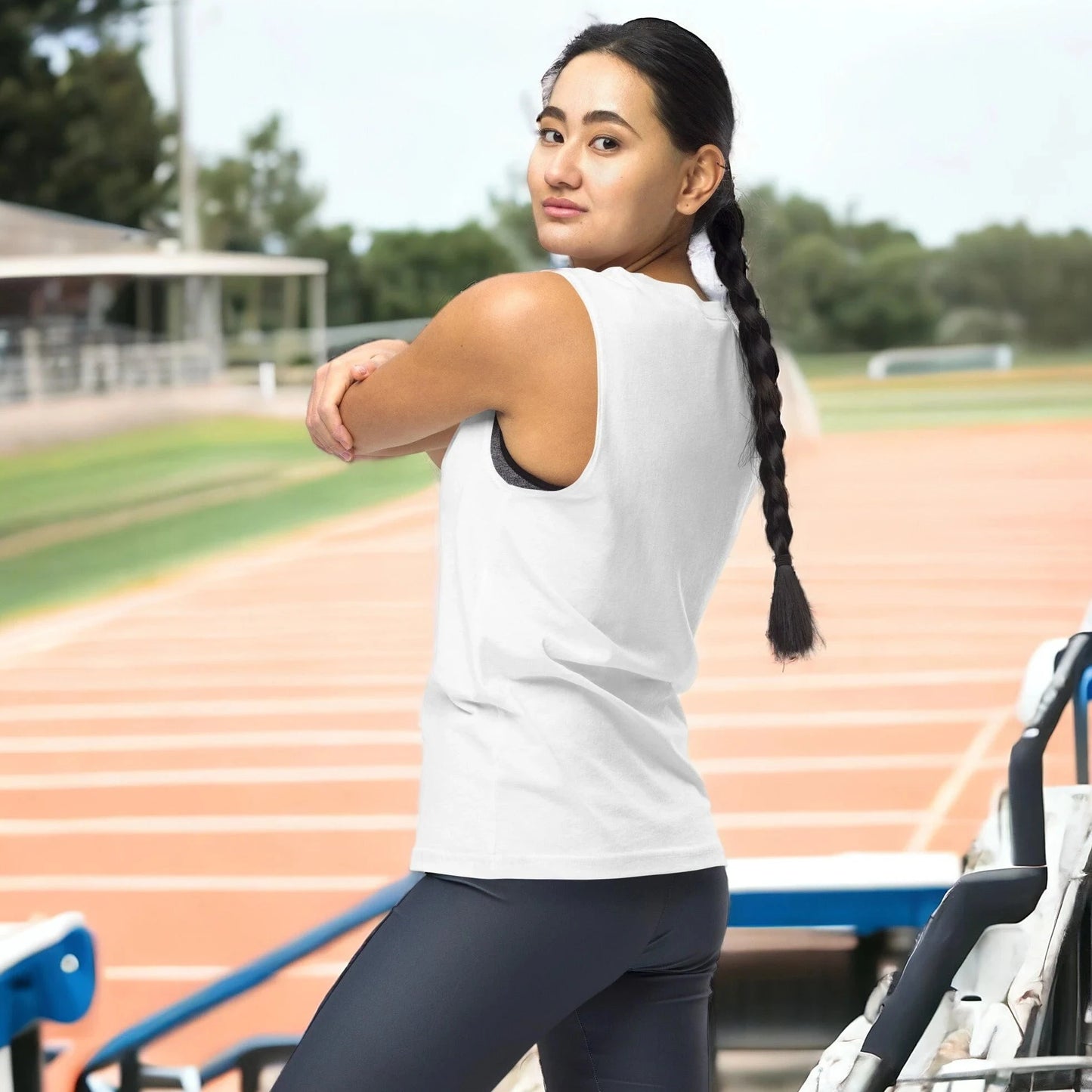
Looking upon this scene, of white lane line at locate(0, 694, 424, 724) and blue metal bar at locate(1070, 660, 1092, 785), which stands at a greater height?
blue metal bar at locate(1070, 660, 1092, 785)

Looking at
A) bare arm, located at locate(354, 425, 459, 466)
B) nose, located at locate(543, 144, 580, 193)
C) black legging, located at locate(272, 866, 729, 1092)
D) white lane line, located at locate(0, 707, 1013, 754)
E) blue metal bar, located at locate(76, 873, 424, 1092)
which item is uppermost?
nose, located at locate(543, 144, 580, 193)

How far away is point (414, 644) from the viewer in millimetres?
9609

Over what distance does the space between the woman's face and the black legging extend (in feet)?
1.06

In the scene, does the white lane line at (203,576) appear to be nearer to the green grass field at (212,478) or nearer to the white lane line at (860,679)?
the green grass field at (212,478)

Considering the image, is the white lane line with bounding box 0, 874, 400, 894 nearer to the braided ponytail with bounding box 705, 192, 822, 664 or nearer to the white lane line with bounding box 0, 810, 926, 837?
the white lane line with bounding box 0, 810, 926, 837

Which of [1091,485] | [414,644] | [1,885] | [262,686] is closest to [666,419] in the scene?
[1,885]

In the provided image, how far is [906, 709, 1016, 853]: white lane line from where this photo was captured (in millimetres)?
5457

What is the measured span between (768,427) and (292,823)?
5.03 m

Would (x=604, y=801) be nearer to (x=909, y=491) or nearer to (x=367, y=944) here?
(x=367, y=944)

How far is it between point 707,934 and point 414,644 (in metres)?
8.80

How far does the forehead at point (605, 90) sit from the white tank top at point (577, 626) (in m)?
0.09

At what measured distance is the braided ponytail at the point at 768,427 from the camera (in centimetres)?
86

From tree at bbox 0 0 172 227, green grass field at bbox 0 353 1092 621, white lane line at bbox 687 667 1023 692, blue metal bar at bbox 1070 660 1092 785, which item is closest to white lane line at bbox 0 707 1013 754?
white lane line at bbox 687 667 1023 692

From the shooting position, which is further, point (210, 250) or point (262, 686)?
point (210, 250)
